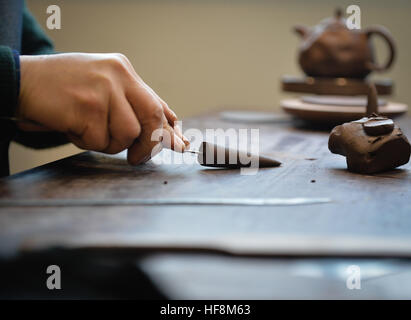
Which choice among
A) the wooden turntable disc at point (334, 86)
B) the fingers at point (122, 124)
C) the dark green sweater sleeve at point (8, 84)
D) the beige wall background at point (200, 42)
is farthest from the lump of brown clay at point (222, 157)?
the beige wall background at point (200, 42)

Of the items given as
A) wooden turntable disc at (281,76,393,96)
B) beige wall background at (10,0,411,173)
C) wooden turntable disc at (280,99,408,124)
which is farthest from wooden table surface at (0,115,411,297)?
beige wall background at (10,0,411,173)

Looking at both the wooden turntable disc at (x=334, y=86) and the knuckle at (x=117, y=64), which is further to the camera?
the wooden turntable disc at (x=334, y=86)

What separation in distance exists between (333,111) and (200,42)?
5.43 ft

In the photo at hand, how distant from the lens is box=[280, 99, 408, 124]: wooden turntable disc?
1.13 metres

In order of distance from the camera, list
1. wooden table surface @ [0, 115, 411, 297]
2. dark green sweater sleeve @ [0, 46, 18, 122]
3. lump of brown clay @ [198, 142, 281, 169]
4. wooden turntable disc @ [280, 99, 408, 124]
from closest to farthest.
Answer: wooden table surface @ [0, 115, 411, 297] → dark green sweater sleeve @ [0, 46, 18, 122] → lump of brown clay @ [198, 142, 281, 169] → wooden turntable disc @ [280, 99, 408, 124]

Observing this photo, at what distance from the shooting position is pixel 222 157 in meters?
0.70

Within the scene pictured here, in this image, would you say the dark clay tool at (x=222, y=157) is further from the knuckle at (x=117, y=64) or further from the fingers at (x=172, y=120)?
the knuckle at (x=117, y=64)

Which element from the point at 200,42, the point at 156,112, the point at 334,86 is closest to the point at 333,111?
the point at 334,86

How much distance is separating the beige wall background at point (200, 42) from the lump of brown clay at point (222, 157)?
1.89 metres

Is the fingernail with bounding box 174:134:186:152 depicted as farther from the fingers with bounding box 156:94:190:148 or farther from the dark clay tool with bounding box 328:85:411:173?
the dark clay tool with bounding box 328:85:411:173

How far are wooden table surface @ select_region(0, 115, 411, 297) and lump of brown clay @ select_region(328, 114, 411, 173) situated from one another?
18mm

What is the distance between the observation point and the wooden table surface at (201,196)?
16.8 inches

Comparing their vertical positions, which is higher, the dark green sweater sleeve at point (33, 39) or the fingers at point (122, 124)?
the dark green sweater sleeve at point (33, 39)
